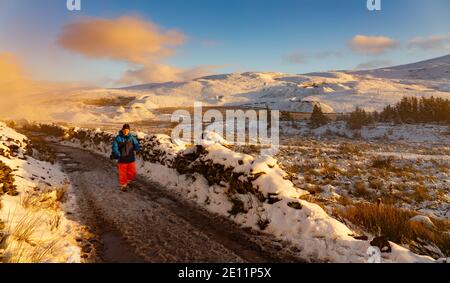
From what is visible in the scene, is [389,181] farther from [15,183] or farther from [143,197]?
[15,183]

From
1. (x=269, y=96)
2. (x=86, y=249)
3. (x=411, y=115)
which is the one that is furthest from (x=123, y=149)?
(x=269, y=96)

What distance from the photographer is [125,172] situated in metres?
10.5

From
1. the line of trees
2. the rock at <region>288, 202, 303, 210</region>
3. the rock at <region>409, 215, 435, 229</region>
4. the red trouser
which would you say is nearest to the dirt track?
the red trouser

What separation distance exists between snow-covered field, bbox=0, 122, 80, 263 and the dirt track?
1.69 feet

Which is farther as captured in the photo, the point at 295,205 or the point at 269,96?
the point at 269,96

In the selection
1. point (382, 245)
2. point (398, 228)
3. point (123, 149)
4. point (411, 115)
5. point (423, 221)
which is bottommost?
point (423, 221)

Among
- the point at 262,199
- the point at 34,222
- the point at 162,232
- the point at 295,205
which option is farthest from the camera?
the point at 262,199

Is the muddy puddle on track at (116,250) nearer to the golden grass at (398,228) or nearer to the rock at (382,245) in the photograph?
the rock at (382,245)

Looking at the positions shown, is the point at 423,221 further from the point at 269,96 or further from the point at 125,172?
the point at 269,96

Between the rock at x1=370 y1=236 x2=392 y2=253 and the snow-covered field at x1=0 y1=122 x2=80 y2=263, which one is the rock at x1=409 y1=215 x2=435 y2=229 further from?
the snow-covered field at x1=0 y1=122 x2=80 y2=263

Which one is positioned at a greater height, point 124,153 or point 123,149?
point 123,149

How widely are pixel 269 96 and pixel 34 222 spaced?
134m

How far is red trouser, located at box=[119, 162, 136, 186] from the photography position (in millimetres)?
10375
